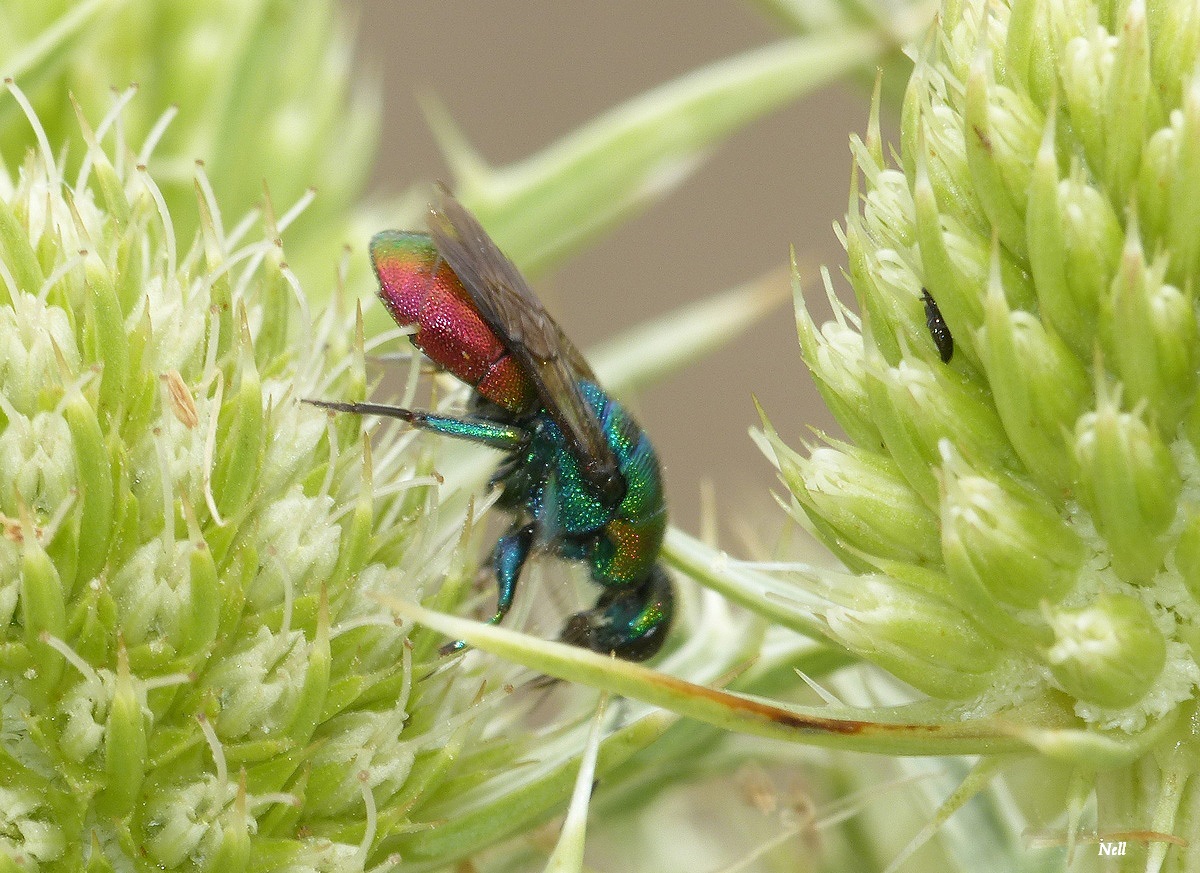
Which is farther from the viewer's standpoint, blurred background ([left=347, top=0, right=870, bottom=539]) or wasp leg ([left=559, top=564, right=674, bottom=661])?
blurred background ([left=347, top=0, right=870, bottom=539])

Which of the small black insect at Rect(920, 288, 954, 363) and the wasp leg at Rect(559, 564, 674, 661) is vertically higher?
the small black insect at Rect(920, 288, 954, 363)

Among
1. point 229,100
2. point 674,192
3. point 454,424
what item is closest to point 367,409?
point 454,424

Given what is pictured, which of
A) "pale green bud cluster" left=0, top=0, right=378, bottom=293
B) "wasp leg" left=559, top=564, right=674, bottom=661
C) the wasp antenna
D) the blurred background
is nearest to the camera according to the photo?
the wasp antenna

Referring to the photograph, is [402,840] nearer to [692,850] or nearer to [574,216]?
[692,850]

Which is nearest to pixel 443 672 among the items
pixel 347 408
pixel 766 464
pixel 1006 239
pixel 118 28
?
pixel 347 408

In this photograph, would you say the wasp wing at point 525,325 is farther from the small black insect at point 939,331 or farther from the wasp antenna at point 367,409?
the small black insect at point 939,331

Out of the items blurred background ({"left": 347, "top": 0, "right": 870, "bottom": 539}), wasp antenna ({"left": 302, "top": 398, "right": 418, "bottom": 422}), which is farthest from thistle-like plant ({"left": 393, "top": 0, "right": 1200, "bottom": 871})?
blurred background ({"left": 347, "top": 0, "right": 870, "bottom": 539})

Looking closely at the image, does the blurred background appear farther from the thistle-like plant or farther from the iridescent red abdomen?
the thistle-like plant
